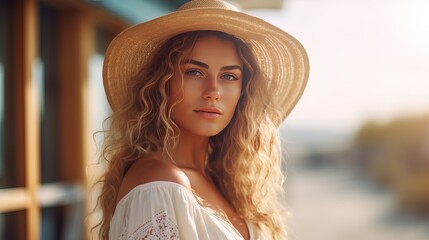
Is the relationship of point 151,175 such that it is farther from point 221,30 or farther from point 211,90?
point 221,30

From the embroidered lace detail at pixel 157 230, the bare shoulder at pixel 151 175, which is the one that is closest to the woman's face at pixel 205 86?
the bare shoulder at pixel 151 175

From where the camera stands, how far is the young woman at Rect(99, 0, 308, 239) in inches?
60.9

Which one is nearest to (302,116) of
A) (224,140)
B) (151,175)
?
(224,140)

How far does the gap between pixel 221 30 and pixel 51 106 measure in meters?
2.86

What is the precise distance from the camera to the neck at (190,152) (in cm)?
180

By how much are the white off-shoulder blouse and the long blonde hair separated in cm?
18

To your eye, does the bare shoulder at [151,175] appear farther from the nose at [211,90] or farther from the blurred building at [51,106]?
the blurred building at [51,106]

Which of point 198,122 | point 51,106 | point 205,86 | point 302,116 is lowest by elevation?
point 302,116

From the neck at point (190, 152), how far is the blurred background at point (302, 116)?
40 centimetres

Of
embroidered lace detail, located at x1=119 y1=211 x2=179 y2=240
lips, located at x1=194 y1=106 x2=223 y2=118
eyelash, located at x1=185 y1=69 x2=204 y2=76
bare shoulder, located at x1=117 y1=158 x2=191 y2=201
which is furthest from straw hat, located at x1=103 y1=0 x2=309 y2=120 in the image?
embroidered lace detail, located at x1=119 y1=211 x2=179 y2=240

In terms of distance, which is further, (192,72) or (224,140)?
(224,140)

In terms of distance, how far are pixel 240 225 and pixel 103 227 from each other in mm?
400

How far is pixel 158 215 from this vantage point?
148cm

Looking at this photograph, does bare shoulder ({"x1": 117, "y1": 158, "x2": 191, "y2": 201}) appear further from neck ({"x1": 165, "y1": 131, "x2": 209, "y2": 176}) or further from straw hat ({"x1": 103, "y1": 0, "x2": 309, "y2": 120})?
straw hat ({"x1": 103, "y1": 0, "x2": 309, "y2": 120})
